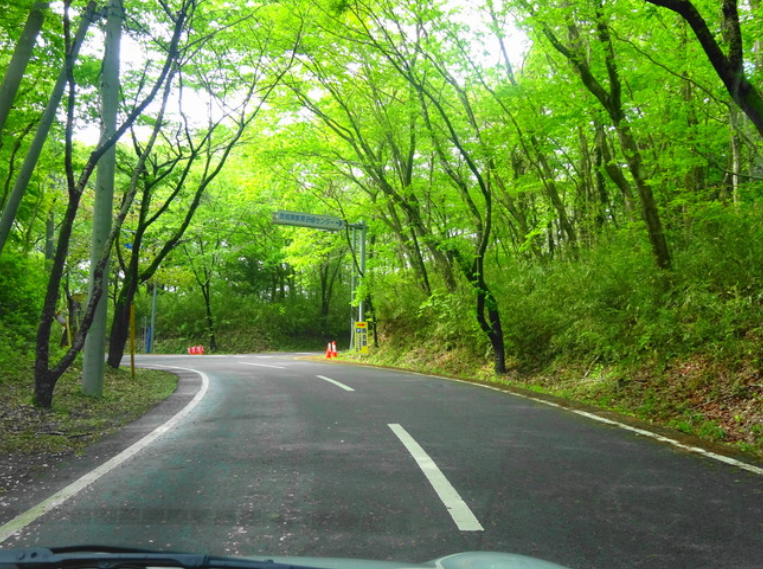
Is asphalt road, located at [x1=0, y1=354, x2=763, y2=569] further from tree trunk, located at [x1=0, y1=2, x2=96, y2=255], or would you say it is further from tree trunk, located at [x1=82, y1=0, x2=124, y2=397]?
→ tree trunk, located at [x1=0, y1=2, x2=96, y2=255]

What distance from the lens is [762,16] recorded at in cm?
806

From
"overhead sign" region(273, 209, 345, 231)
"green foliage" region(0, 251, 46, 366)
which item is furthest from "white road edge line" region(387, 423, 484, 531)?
"overhead sign" region(273, 209, 345, 231)

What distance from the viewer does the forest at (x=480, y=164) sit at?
28.6 feet

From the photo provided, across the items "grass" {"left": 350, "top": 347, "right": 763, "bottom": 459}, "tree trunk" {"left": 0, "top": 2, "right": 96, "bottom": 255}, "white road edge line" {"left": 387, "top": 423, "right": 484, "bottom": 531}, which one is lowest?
"white road edge line" {"left": 387, "top": 423, "right": 484, "bottom": 531}

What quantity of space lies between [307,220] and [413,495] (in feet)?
56.7

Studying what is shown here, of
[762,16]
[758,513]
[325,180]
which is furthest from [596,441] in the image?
[325,180]

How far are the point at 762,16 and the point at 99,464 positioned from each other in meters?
10.1

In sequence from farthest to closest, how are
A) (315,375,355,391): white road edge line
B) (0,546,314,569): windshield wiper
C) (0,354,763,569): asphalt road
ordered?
(315,375,355,391): white road edge line → (0,354,763,569): asphalt road → (0,546,314,569): windshield wiper

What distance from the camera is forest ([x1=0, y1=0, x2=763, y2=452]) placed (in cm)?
871

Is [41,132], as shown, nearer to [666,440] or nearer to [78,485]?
[78,485]

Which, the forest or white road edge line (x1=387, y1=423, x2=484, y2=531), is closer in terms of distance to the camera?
white road edge line (x1=387, y1=423, x2=484, y2=531)

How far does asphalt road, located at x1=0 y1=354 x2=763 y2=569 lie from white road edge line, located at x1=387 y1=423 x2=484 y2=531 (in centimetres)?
2

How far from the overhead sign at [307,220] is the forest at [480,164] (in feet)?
4.91

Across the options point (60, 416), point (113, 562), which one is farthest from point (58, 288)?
point (113, 562)
